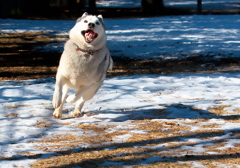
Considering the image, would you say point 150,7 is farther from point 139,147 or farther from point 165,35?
point 139,147

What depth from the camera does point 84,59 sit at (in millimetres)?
6961

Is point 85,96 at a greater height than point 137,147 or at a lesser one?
greater

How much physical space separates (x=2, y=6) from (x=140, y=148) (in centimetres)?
2576

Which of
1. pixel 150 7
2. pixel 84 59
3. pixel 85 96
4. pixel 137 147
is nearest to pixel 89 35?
pixel 84 59

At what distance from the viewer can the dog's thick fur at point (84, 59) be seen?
266 inches

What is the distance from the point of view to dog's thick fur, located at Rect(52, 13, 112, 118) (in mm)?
6766

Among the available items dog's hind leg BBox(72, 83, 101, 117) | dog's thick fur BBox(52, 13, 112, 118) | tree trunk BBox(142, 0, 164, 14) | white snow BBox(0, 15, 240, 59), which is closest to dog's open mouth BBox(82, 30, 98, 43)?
dog's thick fur BBox(52, 13, 112, 118)

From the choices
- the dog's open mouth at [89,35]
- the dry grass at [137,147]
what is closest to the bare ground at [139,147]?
the dry grass at [137,147]

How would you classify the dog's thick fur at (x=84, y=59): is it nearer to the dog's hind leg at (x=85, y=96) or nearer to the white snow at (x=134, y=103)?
the dog's hind leg at (x=85, y=96)

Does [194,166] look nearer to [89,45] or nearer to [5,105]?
[89,45]

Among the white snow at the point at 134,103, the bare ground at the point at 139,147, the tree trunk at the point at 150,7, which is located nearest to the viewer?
the bare ground at the point at 139,147

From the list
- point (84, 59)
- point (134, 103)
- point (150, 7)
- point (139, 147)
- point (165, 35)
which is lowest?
point (165, 35)

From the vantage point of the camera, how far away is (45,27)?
24.0 meters

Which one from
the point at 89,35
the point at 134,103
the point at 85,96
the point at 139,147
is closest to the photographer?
the point at 139,147
